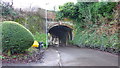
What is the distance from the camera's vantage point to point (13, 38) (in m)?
6.24

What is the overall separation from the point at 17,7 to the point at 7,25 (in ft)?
22.6

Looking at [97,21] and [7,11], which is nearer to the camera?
[7,11]

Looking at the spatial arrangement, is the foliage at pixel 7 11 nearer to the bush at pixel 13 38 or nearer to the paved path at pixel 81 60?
the bush at pixel 13 38

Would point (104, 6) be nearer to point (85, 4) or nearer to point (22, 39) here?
point (85, 4)

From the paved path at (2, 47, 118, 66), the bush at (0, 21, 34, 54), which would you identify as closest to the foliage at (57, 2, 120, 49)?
the paved path at (2, 47, 118, 66)

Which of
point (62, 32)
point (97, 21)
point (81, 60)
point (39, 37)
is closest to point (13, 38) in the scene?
point (81, 60)

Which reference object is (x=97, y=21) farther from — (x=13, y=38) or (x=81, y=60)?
(x=13, y=38)

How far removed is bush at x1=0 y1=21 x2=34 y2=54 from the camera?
6149 mm

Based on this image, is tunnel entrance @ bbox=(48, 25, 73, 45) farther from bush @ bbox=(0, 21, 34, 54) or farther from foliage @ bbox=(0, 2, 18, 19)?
bush @ bbox=(0, 21, 34, 54)

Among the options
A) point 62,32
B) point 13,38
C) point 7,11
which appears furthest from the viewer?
point 62,32

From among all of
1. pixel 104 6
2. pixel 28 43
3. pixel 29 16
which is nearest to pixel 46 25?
pixel 29 16

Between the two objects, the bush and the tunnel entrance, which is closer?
the bush

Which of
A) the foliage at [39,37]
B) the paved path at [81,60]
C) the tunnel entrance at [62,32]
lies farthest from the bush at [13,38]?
the tunnel entrance at [62,32]

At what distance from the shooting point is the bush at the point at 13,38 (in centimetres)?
615
